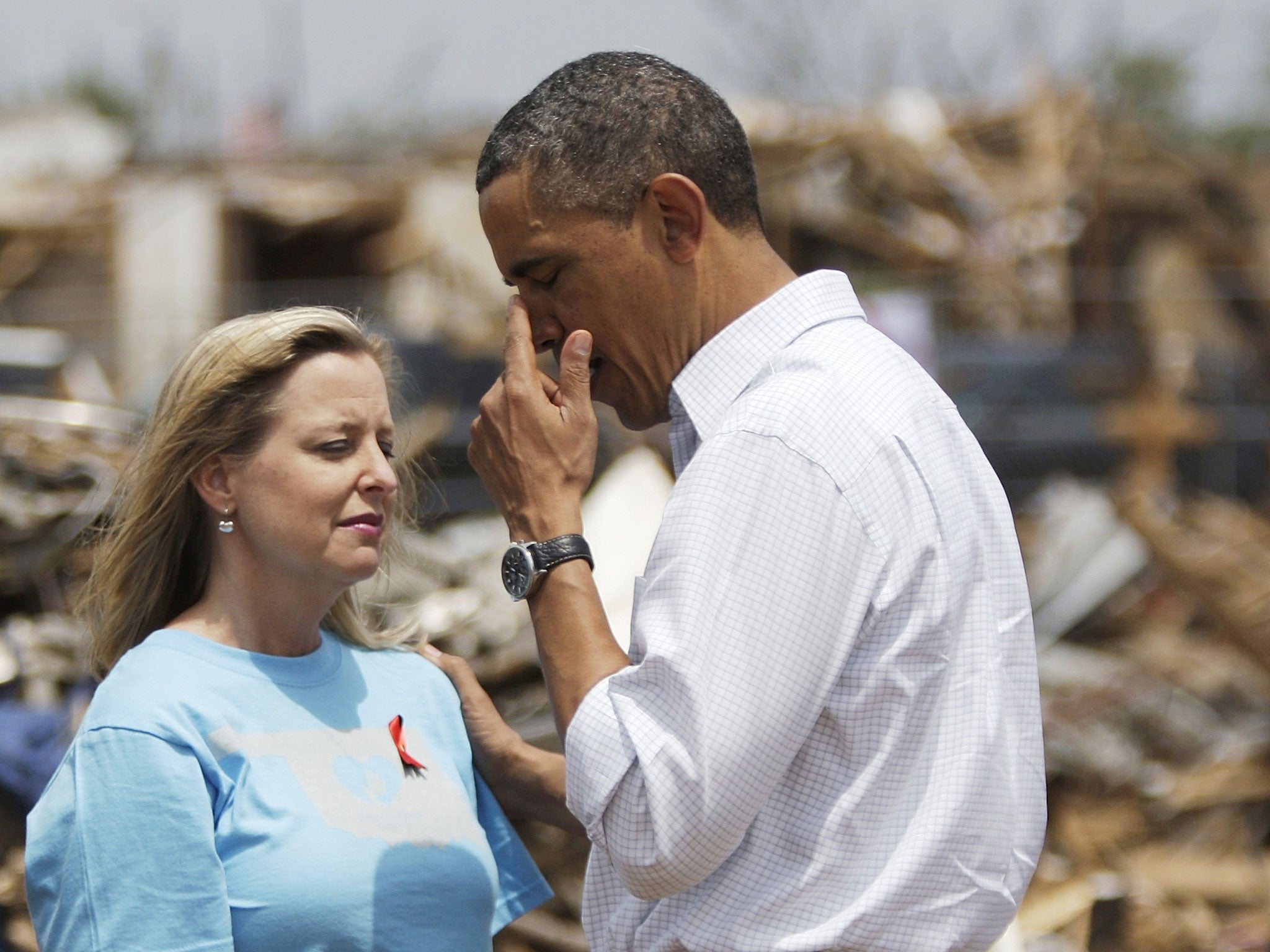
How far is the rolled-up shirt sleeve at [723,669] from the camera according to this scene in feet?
5.83

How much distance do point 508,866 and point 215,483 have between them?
0.95 meters

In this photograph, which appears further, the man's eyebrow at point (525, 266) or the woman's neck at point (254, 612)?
the woman's neck at point (254, 612)

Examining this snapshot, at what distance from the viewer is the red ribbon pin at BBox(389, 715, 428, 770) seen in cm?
262

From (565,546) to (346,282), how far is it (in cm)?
1376

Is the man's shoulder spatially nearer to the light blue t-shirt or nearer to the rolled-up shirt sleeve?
the rolled-up shirt sleeve

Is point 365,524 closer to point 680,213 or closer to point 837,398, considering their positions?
point 680,213

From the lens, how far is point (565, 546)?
6.64ft

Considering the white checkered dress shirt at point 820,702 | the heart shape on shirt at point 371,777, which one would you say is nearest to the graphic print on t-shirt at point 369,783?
the heart shape on shirt at point 371,777

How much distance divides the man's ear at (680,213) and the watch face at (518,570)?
512mm

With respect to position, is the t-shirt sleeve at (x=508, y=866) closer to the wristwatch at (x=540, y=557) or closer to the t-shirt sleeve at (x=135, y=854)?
the t-shirt sleeve at (x=135, y=854)

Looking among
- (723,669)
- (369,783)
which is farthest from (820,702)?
(369,783)

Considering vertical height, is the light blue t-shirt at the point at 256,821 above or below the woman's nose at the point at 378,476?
below

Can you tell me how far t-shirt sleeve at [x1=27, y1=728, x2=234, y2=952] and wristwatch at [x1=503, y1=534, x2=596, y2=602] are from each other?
2.21ft

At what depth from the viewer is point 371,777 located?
2539mm
